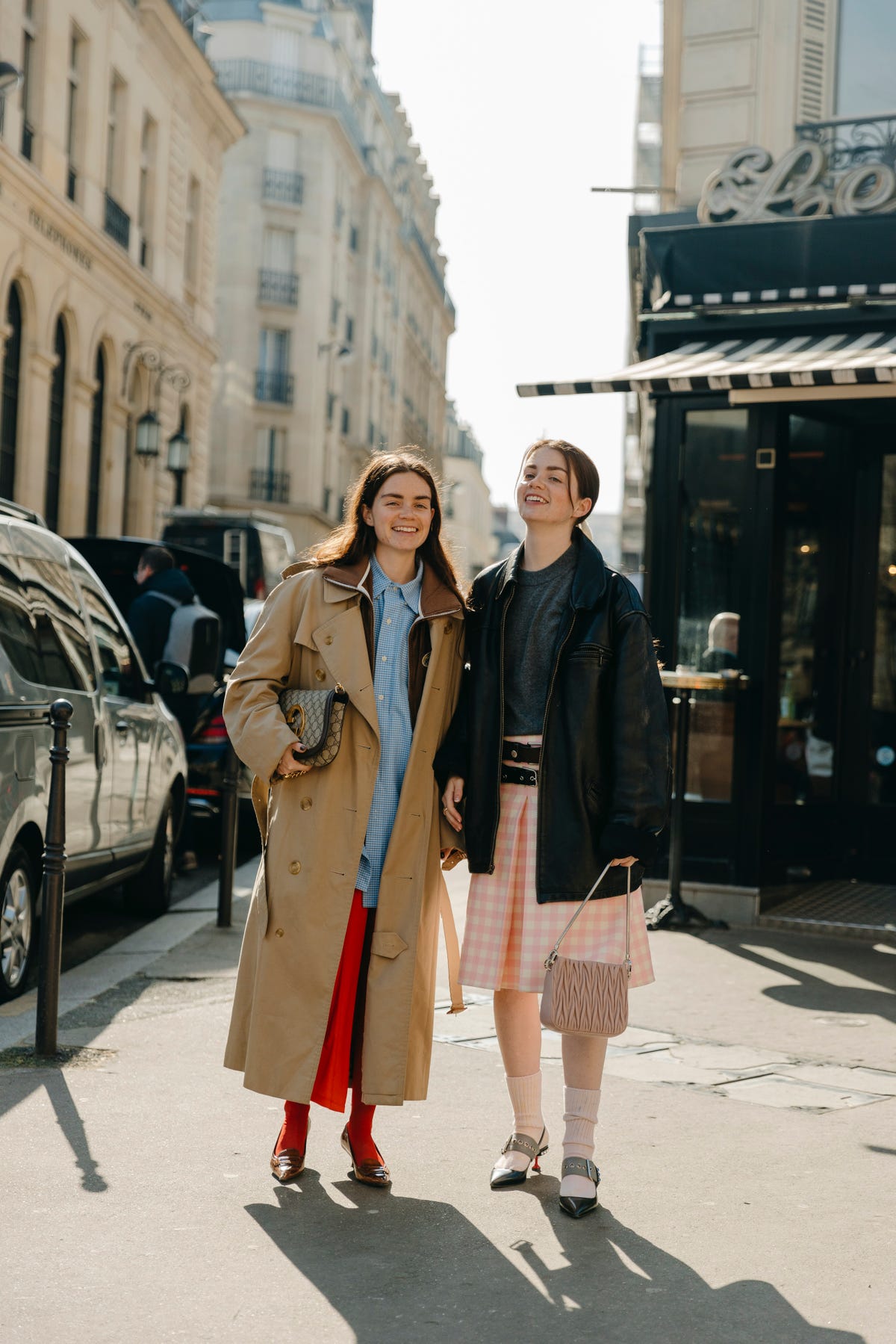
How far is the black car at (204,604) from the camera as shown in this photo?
10594mm

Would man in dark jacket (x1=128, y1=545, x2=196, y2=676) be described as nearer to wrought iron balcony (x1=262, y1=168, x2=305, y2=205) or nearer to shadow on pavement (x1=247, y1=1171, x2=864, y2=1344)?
shadow on pavement (x1=247, y1=1171, x2=864, y2=1344)

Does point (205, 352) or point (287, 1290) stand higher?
point (205, 352)

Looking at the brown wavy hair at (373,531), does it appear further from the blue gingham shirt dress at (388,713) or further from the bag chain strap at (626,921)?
the bag chain strap at (626,921)

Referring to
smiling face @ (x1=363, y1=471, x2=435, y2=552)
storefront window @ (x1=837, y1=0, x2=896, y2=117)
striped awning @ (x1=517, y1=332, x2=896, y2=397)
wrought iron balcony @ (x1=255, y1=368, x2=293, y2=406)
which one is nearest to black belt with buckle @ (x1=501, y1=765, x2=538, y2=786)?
smiling face @ (x1=363, y1=471, x2=435, y2=552)

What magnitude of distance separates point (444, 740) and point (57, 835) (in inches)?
67.9

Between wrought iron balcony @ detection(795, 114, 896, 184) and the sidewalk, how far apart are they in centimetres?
611

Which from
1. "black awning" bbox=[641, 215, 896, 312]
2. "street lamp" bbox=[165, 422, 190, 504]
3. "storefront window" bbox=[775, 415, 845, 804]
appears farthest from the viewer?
"street lamp" bbox=[165, 422, 190, 504]

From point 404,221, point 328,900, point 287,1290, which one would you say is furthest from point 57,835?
point 404,221

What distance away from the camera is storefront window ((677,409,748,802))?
28.9 feet

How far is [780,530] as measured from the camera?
29.0ft

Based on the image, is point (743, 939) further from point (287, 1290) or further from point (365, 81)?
point (365, 81)

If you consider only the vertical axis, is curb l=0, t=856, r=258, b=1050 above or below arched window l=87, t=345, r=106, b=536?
below

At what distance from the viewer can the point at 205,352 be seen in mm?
33250

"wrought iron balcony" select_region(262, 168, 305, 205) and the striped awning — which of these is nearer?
the striped awning
